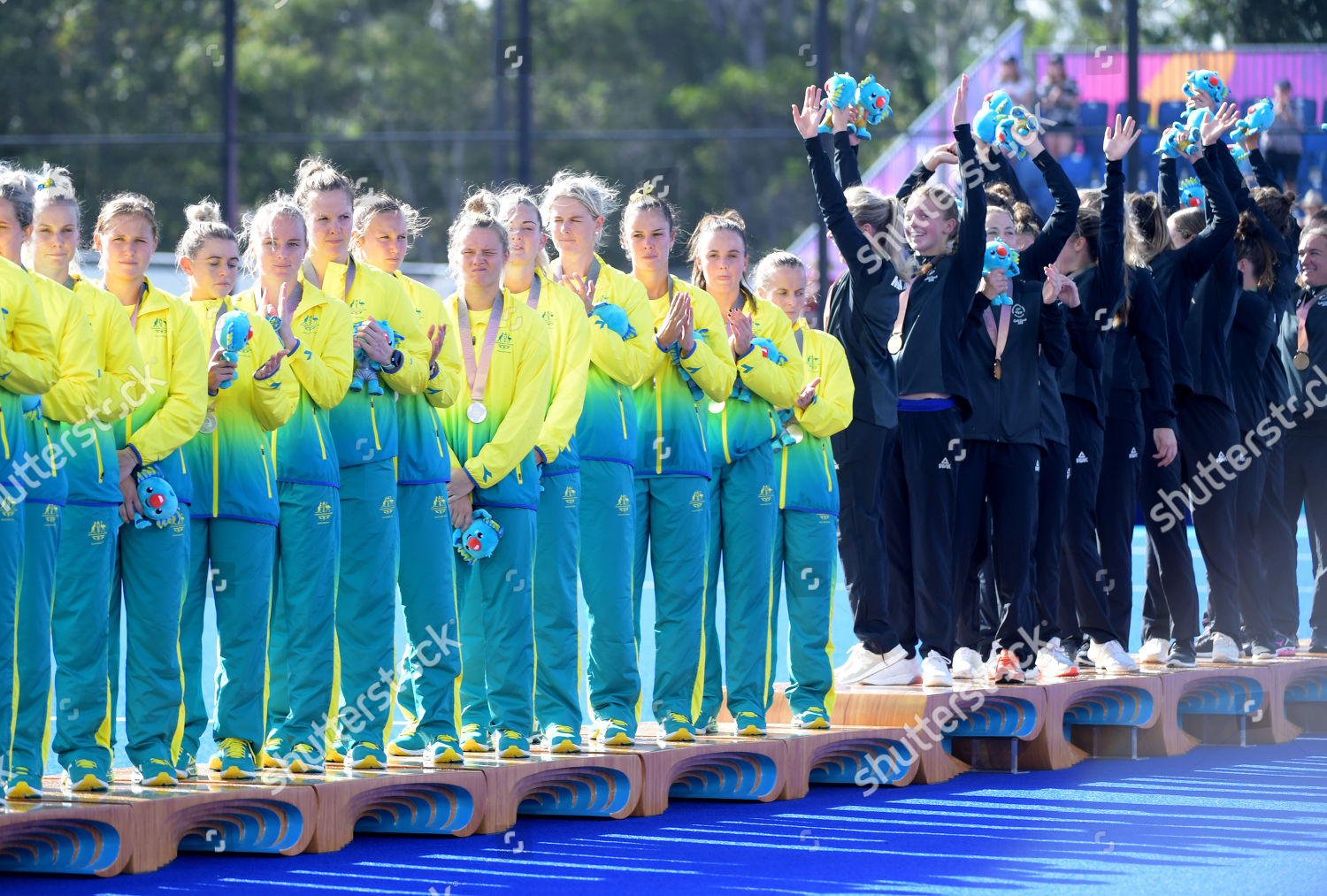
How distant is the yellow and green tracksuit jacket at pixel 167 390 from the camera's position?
5.93 m

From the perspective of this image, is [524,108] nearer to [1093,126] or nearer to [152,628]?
[1093,126]

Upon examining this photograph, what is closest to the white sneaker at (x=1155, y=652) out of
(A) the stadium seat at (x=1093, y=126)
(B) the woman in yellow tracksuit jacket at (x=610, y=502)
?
(B) the woman in yellow tracksuit jacket at (x=610, y=502)

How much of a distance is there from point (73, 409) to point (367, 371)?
1019 mm

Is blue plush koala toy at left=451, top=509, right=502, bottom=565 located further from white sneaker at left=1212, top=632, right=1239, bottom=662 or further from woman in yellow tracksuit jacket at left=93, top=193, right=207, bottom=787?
white sneaker at left=1212, top=632, right=1239, bottom=662

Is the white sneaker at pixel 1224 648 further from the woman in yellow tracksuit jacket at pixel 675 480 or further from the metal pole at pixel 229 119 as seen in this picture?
the metal pole at pixel 229 119

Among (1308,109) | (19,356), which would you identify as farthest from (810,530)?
(1308,109)

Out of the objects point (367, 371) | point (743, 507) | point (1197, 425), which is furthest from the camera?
point (1197, 425)

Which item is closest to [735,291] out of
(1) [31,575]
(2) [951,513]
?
(2) [951,513]

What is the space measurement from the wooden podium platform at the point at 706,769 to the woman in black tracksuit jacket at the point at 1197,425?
1.17 feet

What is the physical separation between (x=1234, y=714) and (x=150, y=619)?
5.26 m

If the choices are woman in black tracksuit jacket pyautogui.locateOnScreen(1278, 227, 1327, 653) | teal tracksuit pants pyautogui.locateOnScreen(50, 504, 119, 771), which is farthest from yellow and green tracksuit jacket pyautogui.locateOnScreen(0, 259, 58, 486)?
woman in black tracksuit jacket pyautogui.locateOnScreen(1278, 227, 1327, 653)

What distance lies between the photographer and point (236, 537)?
20.1 ft

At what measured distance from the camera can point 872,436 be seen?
26.1 feet

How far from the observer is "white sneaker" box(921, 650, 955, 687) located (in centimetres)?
788
